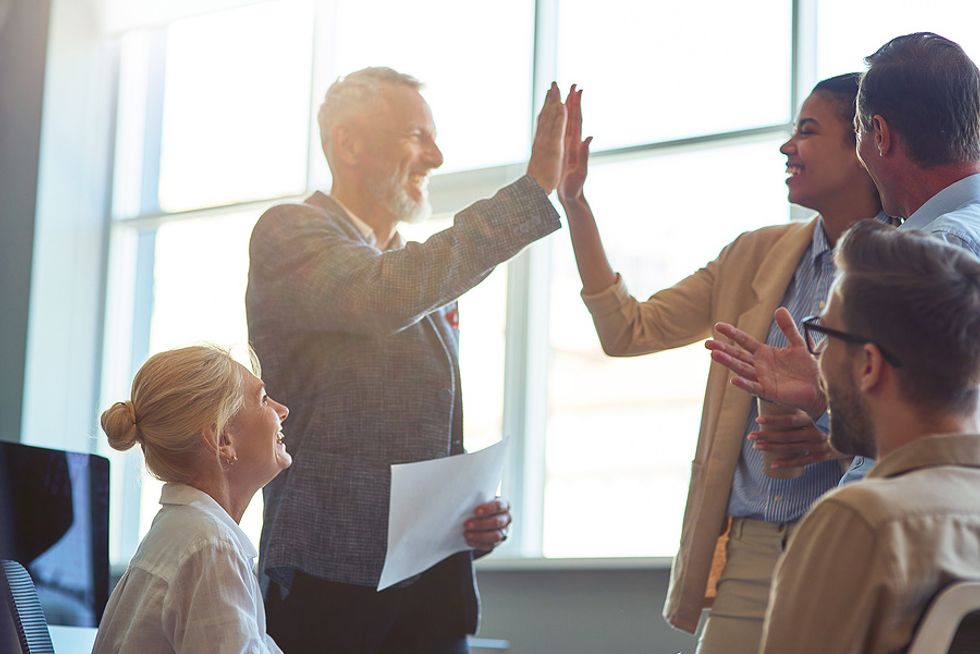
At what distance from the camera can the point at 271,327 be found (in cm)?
243

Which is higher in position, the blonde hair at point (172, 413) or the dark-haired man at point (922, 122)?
the dark-haired man at point (922, 122)

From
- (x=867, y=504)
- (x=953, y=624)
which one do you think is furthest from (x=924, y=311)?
(x=953, y=624)

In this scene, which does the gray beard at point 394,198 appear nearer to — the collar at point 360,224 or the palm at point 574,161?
the collar at point 360,224

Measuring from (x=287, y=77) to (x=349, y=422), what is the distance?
8.39 ft

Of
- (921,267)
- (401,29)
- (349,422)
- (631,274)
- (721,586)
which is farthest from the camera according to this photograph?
(401,29)

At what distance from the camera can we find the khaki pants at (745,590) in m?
2.05

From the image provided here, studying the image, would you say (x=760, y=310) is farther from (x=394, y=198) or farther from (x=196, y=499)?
(x=196, y=499)

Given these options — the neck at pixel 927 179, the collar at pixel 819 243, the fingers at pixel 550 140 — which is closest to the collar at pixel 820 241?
the collar at pixel 819 243

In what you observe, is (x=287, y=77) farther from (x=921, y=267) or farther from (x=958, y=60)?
(x=921, y=267)

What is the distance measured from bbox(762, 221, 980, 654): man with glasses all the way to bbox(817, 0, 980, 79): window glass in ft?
7.00

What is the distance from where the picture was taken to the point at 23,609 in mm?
1747

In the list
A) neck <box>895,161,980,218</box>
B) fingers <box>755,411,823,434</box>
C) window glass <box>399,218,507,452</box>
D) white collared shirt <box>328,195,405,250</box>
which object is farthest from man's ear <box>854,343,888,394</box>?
window glass <box>399,218,507,452</box>

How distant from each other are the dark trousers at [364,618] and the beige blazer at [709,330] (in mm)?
439

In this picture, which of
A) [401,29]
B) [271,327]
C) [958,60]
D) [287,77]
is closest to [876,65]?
[958,60]
